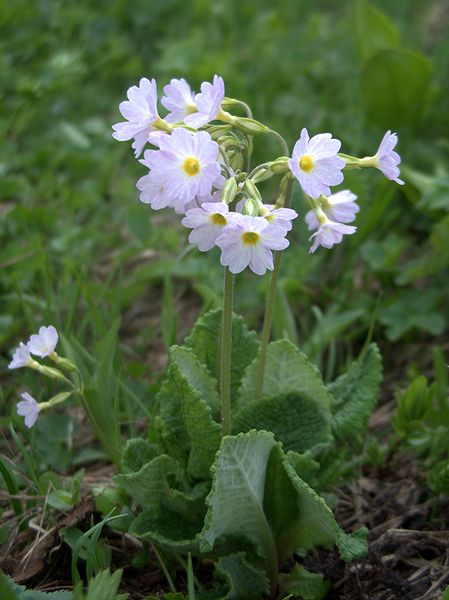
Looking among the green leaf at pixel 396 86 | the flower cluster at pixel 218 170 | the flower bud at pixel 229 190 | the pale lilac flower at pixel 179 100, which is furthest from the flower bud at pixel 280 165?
the green leaf at pixel 396 86

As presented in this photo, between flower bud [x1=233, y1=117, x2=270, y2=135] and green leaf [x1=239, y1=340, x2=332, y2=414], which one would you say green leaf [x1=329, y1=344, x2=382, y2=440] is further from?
flower bud [x1=233, y1=117, x2=270, y2=135]

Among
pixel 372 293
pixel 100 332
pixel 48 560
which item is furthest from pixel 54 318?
pixel 372 293

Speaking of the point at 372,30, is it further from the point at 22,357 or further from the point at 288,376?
the point at 22,357

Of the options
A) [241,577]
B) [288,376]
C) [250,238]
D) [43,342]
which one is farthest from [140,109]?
[241,577]

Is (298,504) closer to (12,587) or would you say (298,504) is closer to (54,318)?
(12,587)

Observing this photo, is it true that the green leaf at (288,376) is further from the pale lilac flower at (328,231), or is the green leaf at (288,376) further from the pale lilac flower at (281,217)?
the pale lilac flower at (281,217)

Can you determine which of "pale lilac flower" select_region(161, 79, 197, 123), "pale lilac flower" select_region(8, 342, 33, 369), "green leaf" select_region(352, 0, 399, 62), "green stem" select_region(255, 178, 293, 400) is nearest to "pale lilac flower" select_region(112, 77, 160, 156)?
"pale lilac flower" select_region(161, 79, 197, 123)
